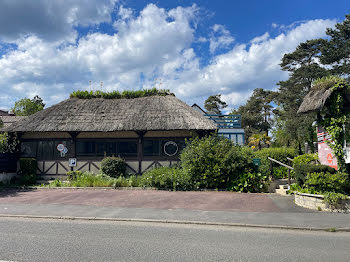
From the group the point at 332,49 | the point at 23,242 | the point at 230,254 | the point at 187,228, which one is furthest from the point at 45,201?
the point at 332,49

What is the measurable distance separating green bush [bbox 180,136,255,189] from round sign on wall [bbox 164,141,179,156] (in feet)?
A: 10.7

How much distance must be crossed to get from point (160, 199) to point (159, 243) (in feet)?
15.0

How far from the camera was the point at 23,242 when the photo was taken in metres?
5.23

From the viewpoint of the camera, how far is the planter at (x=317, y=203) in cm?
795

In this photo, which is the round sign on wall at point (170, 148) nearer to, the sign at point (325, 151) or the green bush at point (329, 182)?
the sign at point (325, 151)

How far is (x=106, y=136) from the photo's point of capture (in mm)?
16094

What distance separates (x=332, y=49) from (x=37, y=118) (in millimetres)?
26776

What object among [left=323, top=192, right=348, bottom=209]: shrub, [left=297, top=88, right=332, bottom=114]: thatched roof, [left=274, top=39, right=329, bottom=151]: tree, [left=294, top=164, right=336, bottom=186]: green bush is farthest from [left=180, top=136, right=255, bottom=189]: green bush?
[left=274, top=39, right=329, bottom=151]: tree

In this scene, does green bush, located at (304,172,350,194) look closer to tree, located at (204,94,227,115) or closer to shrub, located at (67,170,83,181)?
shrub, located at (67,170,83,181)

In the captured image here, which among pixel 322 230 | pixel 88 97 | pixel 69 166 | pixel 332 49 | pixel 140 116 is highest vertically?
pixel 332 49

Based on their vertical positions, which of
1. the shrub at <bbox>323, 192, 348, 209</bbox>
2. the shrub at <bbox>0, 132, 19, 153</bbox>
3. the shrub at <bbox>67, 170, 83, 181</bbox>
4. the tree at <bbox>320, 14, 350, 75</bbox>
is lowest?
the shrub at <bbox>323, 192, 348, 209</bbox>

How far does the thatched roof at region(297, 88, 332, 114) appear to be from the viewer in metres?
9.31

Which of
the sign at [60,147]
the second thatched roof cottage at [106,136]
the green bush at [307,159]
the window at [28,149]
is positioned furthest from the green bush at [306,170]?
the window at [28,149]

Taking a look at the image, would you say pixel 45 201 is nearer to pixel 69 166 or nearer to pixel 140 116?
pixel 69 166
